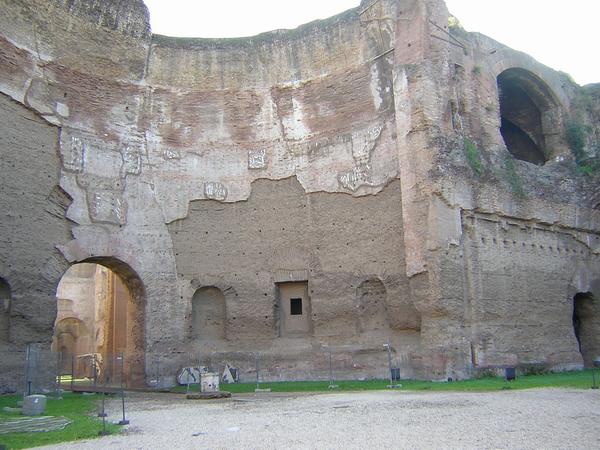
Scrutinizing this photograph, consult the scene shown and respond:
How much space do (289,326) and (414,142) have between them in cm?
601

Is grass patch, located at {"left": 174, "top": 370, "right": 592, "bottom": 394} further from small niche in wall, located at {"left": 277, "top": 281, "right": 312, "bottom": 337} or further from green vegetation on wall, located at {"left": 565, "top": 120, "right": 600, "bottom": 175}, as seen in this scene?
green vegetation on wall, located at {"left": 565, "top": 120, "right": 600, "bottom": 175}

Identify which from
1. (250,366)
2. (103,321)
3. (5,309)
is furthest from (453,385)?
(103,321)

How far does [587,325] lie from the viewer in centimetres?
1720

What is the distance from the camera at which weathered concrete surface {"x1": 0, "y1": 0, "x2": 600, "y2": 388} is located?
14250mm

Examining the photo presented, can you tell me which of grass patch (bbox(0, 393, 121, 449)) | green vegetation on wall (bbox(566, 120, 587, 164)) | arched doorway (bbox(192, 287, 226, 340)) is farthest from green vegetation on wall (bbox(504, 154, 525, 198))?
grass patch (bbox(0, 393, 121, 449))

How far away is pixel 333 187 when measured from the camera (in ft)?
54.1

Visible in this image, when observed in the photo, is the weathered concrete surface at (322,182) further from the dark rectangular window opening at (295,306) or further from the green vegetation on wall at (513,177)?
the dark rectangular window opening at (295,306)

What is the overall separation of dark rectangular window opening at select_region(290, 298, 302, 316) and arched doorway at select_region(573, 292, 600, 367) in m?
7.55

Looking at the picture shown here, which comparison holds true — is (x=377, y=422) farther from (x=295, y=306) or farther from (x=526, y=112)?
(x=526, y=112)

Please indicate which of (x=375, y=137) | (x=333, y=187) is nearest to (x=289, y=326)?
(x=333, y=187)

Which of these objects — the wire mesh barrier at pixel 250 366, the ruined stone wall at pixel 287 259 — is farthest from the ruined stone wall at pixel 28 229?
the ruined stone wall at pixel 287 259

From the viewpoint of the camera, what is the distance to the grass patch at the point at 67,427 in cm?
675

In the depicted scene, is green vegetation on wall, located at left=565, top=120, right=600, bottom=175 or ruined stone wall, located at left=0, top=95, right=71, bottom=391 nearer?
ruined stone wall, located at left=0, top=95, right=71, bottom=391

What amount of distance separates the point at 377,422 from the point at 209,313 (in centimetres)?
1034
